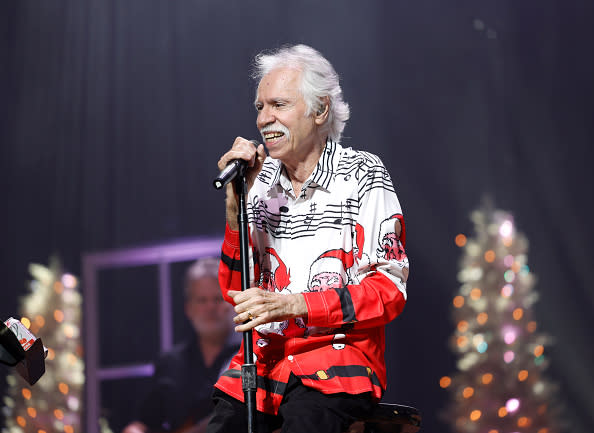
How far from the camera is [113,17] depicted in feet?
13.0

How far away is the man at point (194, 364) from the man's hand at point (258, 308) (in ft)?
6.63

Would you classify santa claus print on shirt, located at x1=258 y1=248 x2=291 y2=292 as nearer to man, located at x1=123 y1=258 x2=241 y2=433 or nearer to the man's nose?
the man's nose

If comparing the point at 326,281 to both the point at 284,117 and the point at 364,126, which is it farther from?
the point at 364,126

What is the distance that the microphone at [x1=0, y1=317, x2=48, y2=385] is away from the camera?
1.36m

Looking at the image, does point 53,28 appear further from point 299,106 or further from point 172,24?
point 299,106

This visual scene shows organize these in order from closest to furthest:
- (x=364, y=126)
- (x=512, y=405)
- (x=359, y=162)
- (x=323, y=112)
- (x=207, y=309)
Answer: (x=359, y=162), (x=323, y=112), (x=512, y=405), (x=207, y=309), (x=364, y=126)

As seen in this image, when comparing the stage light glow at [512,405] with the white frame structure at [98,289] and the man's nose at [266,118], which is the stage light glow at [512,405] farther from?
the man's nose at [266,118]

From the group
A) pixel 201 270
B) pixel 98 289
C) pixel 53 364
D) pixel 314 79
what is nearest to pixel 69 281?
pixel 98 289

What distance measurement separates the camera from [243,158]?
1.63 m

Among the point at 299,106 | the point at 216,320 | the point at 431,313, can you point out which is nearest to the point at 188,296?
the point at 216,320

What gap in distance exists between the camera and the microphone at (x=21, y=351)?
136 cm

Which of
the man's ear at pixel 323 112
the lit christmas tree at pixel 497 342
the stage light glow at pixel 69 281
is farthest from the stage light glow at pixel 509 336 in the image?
the stage light glow at pixel 69 281

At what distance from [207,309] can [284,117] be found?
76.4 inches

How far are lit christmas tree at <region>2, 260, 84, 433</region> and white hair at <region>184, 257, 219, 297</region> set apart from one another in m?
0.68
